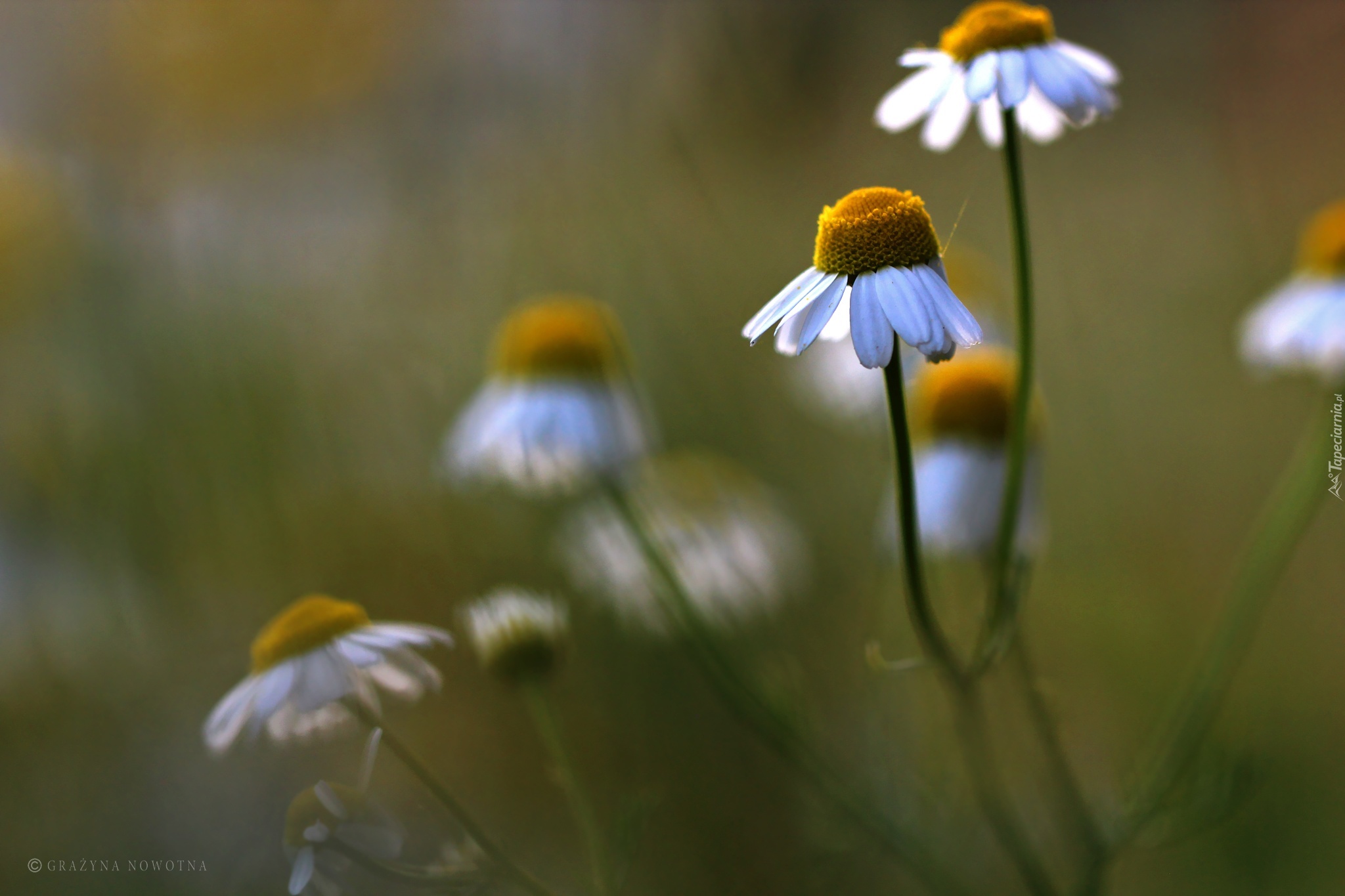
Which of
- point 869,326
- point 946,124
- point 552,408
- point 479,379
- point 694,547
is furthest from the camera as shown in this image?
point 479,379

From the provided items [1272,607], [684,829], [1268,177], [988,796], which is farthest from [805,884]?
[1268,177]

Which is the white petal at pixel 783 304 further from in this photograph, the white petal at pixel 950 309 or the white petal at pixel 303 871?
the white petal at pixel 303 871

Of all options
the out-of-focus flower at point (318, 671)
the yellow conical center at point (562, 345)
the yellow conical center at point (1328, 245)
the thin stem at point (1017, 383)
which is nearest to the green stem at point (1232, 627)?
the thin stem at point (1017, 383)

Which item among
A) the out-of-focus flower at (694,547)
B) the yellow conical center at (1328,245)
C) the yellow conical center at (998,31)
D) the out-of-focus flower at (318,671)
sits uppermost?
the yellow conical center at (998,31)

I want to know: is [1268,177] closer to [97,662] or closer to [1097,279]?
[1097,279]

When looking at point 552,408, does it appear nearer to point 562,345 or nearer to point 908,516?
point 562,345

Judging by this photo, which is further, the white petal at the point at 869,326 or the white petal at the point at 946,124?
the white petal at the point at 946,124

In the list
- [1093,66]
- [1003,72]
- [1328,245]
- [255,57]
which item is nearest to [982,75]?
[1003,72]
